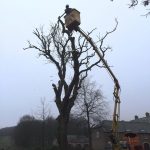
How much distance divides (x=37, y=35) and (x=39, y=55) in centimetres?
163

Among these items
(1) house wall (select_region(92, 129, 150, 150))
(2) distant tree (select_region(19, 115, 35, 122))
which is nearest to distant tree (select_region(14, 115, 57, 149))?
(2) distant tree (select_region(19, 115, 35, 122))

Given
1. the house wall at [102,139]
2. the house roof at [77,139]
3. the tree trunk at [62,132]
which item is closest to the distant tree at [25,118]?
the house roof at [77,139]

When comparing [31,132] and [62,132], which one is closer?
[62,132]

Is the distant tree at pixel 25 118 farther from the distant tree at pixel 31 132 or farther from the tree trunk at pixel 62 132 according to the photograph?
the tree trunk at pixel 62 132

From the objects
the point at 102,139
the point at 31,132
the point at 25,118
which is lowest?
the point at 102,139

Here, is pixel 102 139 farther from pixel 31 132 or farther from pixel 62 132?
pixel 62 132

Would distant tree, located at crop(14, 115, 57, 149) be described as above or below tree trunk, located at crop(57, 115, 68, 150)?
above

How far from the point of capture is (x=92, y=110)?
5659 centimetres

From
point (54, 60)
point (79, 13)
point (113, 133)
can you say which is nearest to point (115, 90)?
point (113, 133)

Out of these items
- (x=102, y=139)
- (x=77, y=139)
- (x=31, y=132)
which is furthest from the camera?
(x=77, y=139)

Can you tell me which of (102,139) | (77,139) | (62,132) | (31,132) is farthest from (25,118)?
(62,132)

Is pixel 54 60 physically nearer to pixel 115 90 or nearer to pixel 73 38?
pixel 73 38

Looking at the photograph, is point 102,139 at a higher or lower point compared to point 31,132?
lower

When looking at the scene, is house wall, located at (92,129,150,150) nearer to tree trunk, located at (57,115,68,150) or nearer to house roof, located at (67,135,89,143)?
house roof, located at (67,135,89,143)
